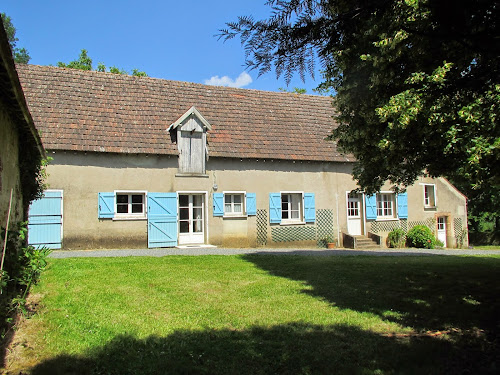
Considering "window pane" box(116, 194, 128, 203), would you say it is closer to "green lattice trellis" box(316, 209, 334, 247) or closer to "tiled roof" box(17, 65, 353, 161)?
"tiled roof" box(17, 65, 353, 161)

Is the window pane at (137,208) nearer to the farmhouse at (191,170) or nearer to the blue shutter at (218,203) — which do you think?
the farmhouse at (191,170)

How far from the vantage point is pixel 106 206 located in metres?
14.1

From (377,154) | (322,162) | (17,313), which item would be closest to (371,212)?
(322,162)

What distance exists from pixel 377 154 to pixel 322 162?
31.9ft

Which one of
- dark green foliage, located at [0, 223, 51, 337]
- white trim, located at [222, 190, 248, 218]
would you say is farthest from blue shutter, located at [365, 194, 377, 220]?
dark green foliage, located at [0, 223, 51, 337]

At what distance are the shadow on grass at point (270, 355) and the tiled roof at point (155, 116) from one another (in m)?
10.6

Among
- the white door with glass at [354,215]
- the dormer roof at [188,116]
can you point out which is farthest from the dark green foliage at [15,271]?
the white door with glass at [354,215]

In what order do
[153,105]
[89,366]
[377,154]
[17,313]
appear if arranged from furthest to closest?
[153,105]
[377,154]
[17,313]
[89,366]

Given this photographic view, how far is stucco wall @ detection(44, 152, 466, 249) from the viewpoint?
13.9 m

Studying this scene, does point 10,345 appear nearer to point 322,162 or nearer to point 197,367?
point 197,367

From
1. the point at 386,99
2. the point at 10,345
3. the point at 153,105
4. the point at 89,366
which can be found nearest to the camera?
the point at 89,366

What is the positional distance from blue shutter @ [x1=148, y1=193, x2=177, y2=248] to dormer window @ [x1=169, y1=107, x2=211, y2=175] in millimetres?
1231

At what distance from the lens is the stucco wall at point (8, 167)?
525 cm

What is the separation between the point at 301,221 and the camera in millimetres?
17094
